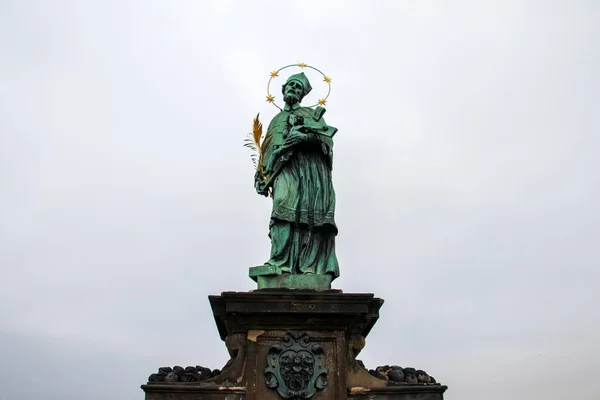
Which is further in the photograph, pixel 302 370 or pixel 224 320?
pixel 224 320

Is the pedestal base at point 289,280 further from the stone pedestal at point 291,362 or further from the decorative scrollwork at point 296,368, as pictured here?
the decorative scrollwork at point 296,368

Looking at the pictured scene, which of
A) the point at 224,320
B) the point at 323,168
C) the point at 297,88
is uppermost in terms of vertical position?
the point at 297,88

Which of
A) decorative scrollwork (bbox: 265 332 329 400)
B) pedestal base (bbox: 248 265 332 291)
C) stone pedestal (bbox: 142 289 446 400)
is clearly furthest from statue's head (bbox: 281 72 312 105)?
decorative scrollwork (bbox: 265 332 329 400)

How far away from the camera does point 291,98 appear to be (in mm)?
9523

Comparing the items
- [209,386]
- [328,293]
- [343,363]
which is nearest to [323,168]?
[328,293]

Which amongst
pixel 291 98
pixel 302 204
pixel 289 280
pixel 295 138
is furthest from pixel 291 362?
pixel 291 98

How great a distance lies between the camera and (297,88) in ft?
31.6

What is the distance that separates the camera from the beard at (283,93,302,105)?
9523mm

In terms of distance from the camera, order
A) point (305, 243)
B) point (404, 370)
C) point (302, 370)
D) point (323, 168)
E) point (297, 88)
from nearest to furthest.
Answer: point (302, 370), point (404, 370), point (305, 243), point (323, 168), point (297, 88)

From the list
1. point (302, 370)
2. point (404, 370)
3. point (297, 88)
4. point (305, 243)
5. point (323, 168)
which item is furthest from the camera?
point (297, 88)

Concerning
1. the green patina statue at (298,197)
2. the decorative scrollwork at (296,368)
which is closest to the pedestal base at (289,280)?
the green patina statue at (298,197)

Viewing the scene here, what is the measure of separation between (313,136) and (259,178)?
4.00ft

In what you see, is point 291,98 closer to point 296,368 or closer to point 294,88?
point 294,88

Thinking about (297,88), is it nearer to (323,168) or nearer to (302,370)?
(323,168)
